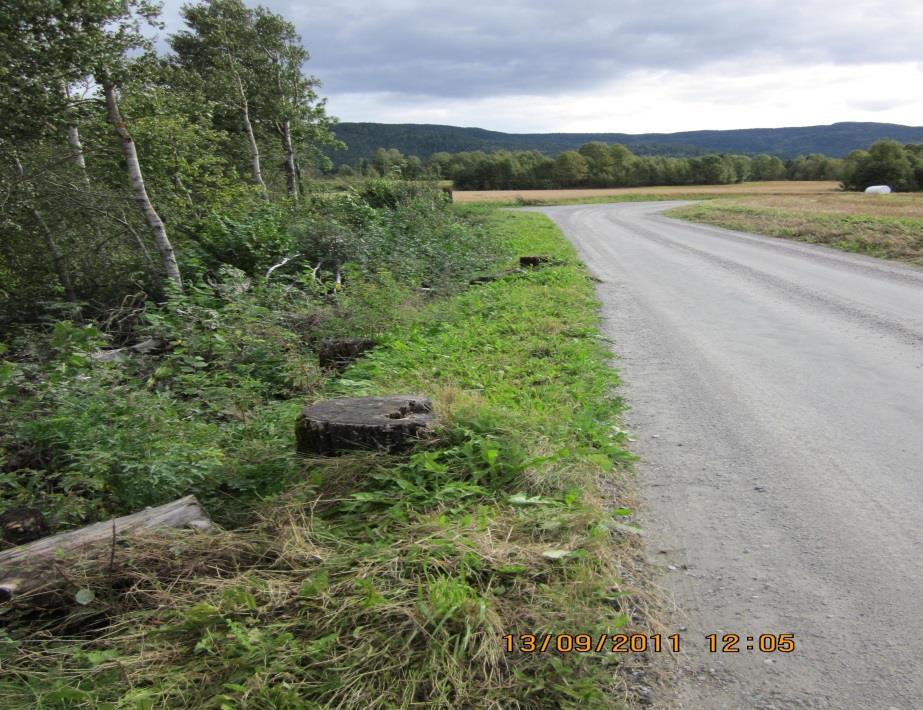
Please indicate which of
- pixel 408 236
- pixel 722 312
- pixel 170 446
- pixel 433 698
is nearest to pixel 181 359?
pixel 170 446

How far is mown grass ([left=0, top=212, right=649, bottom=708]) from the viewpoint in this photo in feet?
7.04

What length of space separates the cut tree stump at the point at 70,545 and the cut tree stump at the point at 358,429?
77cm

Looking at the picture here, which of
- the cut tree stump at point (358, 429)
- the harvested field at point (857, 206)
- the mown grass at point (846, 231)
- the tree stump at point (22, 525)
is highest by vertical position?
the harvested field at point (857, 206)

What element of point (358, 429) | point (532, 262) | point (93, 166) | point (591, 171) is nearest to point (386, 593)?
point (358, 429)

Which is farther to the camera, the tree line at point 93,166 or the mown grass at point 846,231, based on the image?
the mown grass at point 846,231

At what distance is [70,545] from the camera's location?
2.81 metres

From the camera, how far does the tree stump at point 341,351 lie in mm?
6839

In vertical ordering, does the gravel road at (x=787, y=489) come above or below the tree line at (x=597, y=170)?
below

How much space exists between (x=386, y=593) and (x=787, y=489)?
9.12ft

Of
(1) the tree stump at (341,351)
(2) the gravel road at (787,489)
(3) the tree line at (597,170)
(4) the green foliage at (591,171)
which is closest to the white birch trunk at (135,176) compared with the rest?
(1) the tree stump at (341,351)

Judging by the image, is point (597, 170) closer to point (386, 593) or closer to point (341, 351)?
point (341, 351)

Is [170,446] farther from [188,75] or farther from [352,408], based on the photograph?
[188,75]

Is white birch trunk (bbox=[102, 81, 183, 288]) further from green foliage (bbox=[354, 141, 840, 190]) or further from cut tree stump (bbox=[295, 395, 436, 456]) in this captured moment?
green foliage (bbox=[354, 141, 840, 190])

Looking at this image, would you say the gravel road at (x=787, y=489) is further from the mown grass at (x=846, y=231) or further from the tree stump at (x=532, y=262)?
the mown grass at (x=846, y=231)
